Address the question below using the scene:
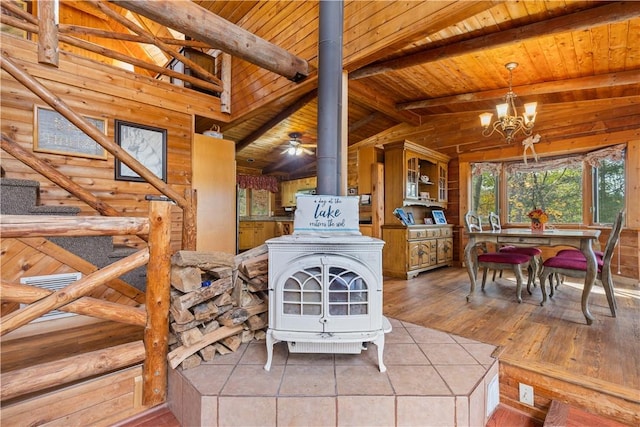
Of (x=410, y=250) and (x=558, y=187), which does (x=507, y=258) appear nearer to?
(x=410, y=250)

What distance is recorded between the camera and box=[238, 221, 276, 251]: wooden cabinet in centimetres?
727

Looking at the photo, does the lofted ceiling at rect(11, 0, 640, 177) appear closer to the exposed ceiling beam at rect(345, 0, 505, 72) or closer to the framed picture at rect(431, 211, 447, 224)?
the exposed ceiling beam at rect(345, 0, 505, 72)

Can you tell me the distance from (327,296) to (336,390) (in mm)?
464

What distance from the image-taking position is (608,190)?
3918 millimetres

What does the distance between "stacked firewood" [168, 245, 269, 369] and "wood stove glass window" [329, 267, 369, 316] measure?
21.4 inches

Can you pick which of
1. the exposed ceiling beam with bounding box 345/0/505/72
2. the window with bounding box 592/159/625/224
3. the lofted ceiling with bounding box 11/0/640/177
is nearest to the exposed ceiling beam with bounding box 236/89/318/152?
the lofted ceiling with bounding box 11/0/640/177

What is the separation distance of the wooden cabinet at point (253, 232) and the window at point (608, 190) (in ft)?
21.0

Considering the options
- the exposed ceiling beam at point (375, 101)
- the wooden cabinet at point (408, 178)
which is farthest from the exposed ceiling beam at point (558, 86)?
the wooden cabinet at point (408, 178)

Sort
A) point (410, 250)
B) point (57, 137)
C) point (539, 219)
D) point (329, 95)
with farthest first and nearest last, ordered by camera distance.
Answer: point (410, 250) < point (539, 219) < point (57, 137) < point (329, 95)

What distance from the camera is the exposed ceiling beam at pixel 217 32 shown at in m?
2.08

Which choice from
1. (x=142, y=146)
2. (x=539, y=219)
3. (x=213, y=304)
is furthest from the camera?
(x=142, y=146)

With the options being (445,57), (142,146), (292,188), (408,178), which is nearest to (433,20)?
(445,57)

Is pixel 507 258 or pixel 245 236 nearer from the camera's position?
pixel 507 258

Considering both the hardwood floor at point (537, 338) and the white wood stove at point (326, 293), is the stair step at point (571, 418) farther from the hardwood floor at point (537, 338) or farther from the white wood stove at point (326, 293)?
the white wood stove at point (326, 293)
